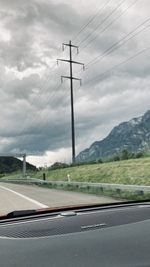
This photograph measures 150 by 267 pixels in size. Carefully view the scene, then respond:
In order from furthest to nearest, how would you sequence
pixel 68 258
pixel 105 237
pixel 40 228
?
pixel 40 228, pixel 105 237, pixel 68 258

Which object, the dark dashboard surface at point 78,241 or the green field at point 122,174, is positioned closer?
the dark dashboard surface at point 78,241

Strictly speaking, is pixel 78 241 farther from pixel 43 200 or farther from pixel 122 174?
pixel 122 174

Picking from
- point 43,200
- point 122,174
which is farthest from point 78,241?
point 122,174

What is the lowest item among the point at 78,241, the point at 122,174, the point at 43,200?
the point at 78,241

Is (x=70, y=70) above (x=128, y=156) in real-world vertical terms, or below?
above

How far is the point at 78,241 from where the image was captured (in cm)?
285

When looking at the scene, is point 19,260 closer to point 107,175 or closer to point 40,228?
point 40,228

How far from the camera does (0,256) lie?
2746mm

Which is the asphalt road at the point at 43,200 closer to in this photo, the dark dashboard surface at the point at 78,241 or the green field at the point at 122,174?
the green field at the point at 122,174

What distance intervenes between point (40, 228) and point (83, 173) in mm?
40088

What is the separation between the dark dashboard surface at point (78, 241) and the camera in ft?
8.74

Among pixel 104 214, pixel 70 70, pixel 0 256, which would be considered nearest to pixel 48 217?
pixel 104 214

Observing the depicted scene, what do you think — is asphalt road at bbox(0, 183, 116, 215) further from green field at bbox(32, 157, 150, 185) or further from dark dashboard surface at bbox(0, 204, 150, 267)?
dark dashboard surface at bbox(0, 204, 150, 267)

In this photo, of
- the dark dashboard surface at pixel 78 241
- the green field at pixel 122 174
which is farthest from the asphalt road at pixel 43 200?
the dark dashboard surface at pixel 78 241
